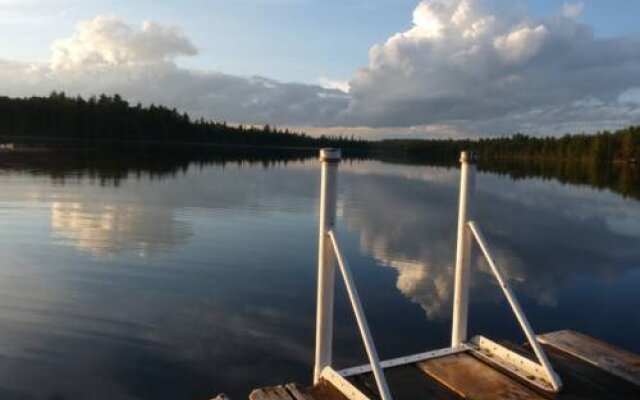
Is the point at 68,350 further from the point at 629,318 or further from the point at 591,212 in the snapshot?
the point at 591,212

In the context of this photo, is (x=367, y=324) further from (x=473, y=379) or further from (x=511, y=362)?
(x=511, y=362)

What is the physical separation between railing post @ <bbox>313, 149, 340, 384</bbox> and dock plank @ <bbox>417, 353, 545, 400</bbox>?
3.56 ft

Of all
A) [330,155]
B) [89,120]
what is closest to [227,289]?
[330,155]

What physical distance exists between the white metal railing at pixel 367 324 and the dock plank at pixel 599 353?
943mm

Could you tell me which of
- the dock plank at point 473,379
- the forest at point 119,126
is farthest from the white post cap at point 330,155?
the forest at point 119,126

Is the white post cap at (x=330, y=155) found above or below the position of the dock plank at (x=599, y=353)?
above

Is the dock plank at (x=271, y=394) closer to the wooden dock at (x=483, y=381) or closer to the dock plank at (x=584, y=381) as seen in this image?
the wooden dock at (x=483, y=381)

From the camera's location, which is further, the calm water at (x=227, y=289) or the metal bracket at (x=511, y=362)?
the calm water at (x=227, y=289)

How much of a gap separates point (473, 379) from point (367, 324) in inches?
47.1

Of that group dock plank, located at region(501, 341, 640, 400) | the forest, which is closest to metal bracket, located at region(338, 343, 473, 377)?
dock plank, located at region(501, 341, 640, 400)

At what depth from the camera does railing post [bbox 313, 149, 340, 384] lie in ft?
16.8

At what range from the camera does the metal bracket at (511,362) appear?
5406 millimetres

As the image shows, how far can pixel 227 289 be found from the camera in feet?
40.9

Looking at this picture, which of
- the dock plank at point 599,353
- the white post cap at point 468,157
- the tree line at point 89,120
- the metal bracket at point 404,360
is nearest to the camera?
the metal bracket at point 404,360
